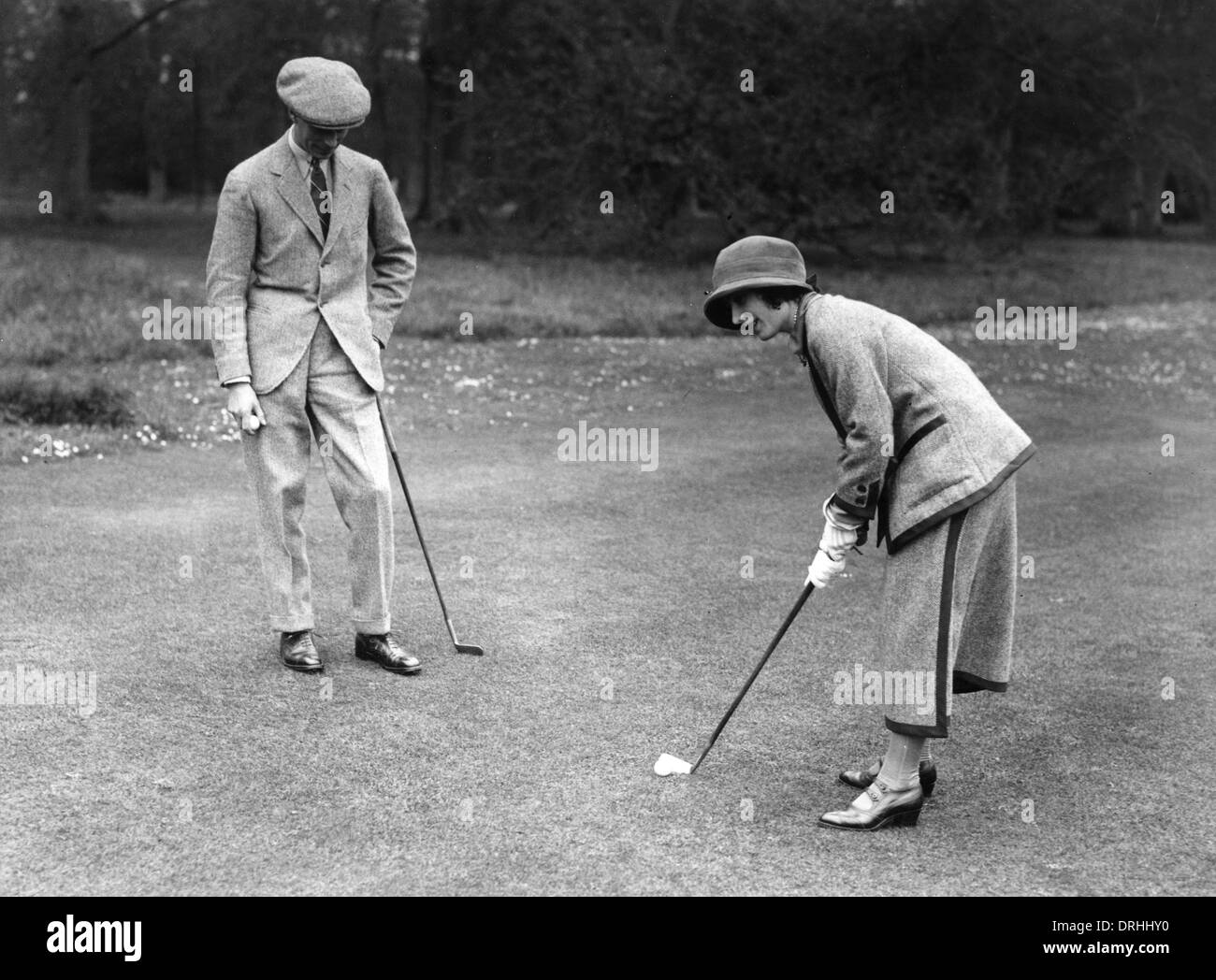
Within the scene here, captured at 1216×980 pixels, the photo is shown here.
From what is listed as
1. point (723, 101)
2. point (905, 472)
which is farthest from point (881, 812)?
point (723, 101)

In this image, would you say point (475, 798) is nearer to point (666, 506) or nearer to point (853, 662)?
point (853, 662)

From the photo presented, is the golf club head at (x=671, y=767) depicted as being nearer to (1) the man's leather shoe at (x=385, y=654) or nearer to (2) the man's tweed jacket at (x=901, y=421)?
(2) the man's tweed jacket at (x=901, y=421)

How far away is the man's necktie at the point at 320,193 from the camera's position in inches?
223

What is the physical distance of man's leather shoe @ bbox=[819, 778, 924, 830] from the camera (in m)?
4.34

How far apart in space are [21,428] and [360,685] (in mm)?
6246

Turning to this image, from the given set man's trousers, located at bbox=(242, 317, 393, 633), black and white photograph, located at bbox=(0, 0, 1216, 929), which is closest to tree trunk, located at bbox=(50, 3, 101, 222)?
black and white photograph, located at bbox=(0, 0, 1216, 929)

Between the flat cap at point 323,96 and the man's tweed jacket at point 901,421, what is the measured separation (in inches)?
81.2

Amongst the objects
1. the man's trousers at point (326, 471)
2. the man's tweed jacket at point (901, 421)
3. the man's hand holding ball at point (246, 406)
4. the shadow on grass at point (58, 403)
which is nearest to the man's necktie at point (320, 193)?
the man's trousers at point (326, 471)

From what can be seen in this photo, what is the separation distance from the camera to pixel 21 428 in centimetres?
1077

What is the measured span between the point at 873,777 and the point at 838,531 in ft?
2.74

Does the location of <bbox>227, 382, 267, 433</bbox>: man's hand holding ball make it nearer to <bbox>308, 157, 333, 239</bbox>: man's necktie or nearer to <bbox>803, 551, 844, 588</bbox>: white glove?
<bbox>308, 157, 333, 239</bbox>: man's necktie
